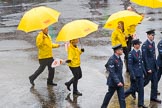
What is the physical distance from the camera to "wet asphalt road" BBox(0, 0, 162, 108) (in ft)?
32.8

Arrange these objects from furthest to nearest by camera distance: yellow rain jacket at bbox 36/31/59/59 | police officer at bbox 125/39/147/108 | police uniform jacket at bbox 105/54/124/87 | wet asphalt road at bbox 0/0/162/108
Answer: yellow rain jacket at bbox 36/31/59/59 → wet asphalt road at bbox 0/0/162/108 → police officer at bbox 125/39/147/108 → police uniform jacket at bbox 105/54/124/87

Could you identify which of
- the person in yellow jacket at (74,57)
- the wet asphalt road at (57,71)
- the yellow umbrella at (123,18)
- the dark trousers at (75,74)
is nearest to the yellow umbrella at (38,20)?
the person in yellow jacket at (74,57)

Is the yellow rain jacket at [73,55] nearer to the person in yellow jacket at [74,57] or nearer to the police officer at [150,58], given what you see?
the person in yellow jacket at [74,57]

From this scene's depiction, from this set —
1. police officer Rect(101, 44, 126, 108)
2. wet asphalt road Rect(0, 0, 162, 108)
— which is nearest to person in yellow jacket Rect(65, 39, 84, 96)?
wet asphalt road Rect(0, 0, 162, 108)

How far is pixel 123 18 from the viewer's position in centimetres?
1076

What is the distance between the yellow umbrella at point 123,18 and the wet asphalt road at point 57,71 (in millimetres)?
1626

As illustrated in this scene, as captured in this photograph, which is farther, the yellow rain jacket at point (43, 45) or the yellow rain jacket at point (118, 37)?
the yellow rain jacket at point (118, 37)

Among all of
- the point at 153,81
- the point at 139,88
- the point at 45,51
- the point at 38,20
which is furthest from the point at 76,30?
the point at 153,81

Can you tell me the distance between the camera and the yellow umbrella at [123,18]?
10.2 meters

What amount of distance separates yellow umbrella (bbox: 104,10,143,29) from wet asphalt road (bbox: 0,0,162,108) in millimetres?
1626

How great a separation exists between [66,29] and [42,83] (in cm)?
228

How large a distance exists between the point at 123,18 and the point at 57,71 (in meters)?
2.86

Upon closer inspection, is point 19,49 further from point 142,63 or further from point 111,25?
point 142,63

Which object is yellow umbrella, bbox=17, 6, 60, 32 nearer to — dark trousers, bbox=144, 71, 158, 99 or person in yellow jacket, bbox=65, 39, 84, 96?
person in yellow jacket, bbox=65, 39, 84, 96
